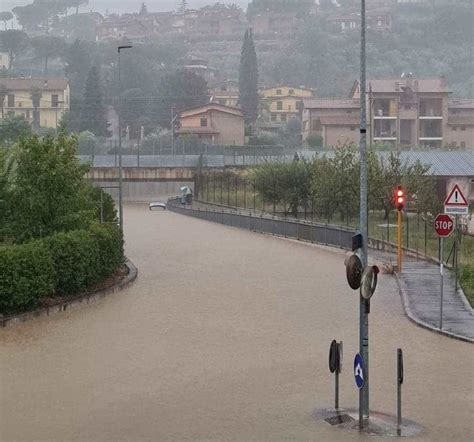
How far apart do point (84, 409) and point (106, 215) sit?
26470 mm

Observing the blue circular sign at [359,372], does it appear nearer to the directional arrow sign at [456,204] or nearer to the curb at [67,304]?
the directional arrow sign at [456,204]

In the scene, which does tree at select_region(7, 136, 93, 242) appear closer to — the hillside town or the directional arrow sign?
the hillside town

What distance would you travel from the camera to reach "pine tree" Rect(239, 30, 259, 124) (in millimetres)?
148500

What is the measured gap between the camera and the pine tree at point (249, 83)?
5846 inches

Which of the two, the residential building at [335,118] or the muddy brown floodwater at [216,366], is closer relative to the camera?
the muddy brown floodwater at [216,366]

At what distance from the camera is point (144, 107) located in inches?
5773

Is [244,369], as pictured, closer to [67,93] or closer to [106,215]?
[106,215]

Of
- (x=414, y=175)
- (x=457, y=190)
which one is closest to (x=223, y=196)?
(x=414, y=175)

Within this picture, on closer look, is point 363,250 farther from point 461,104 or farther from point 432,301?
point 461,104

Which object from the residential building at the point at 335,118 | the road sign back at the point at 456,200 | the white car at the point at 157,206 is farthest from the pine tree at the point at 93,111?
the road sign back at the point at 456,200

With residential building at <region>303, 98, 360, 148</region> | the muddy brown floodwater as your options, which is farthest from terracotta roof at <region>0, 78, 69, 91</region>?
the muddy brown floodwater

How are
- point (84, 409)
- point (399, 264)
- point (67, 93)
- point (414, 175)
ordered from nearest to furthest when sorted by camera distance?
1. point (84, 409)
2. point (399, 264)
3. point (414, 175)
4. point (67, 93)

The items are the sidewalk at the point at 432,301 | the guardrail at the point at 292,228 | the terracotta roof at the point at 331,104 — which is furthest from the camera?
the terracotta roof at the point at 331,104

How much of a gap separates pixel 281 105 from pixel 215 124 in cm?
3848
